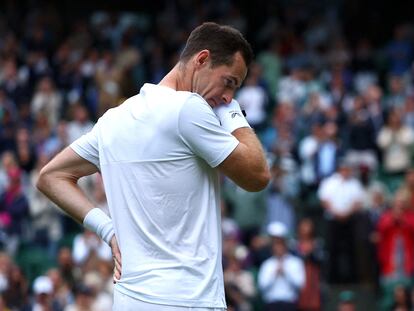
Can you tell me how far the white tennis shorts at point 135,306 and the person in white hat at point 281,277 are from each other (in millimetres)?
9560

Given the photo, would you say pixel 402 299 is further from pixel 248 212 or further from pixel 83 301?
pixel 83 301

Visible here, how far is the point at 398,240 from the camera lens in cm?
1505

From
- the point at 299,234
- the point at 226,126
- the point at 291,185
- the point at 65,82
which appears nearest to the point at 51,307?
the point at 299,234

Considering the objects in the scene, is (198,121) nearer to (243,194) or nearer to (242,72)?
(242,72)

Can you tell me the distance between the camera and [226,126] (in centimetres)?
452

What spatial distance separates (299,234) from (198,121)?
Answer: 35.6 ft

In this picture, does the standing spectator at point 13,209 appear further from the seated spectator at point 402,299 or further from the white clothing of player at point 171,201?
the white clothing of player at point 171,201

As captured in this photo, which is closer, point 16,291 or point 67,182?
point 67,182

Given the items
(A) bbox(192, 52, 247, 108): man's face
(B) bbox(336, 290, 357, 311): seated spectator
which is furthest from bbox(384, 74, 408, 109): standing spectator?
(A) bbox(192, 52, 247, 108): man's face

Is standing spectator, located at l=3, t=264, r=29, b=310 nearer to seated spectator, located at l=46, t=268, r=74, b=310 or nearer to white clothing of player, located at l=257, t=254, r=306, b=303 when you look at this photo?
seated spectator, located at l=46, t=268, r=74, b=310

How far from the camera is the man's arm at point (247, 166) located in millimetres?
4414

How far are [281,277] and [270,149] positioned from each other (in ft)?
11.4

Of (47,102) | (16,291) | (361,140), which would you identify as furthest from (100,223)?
(47,102)

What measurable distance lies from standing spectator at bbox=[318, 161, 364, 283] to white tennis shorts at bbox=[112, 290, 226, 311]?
36.5 feet
